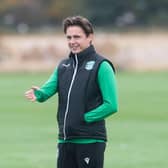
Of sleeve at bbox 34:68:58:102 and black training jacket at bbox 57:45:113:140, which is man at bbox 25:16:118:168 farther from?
sleeve at bbox 34:68:58:102

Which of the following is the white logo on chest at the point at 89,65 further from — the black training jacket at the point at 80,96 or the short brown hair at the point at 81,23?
the short brown hair at the point at 81,23

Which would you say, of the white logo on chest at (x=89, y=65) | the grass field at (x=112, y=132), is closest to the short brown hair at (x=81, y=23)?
the white logo on chest at (x=89, y=65)

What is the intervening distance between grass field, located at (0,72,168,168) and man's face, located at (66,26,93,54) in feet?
18.1

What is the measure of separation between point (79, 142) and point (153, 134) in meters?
10.1

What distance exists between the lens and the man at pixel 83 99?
8055mm

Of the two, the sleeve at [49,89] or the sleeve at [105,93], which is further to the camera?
the sleeve at [49,89]

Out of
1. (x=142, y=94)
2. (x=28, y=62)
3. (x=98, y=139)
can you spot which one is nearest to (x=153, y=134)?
(x=98, y=139)

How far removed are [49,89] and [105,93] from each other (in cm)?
60

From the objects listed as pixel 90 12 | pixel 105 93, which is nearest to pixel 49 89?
pixel 105 93

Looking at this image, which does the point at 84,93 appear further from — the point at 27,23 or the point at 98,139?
the point at 27,23

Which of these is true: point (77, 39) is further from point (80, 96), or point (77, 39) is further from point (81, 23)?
point (80, 96)

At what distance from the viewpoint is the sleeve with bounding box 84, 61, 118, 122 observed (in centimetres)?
804

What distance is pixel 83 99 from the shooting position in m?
8.07

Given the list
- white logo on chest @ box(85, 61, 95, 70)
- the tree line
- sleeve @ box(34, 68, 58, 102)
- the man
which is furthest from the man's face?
the tree line
